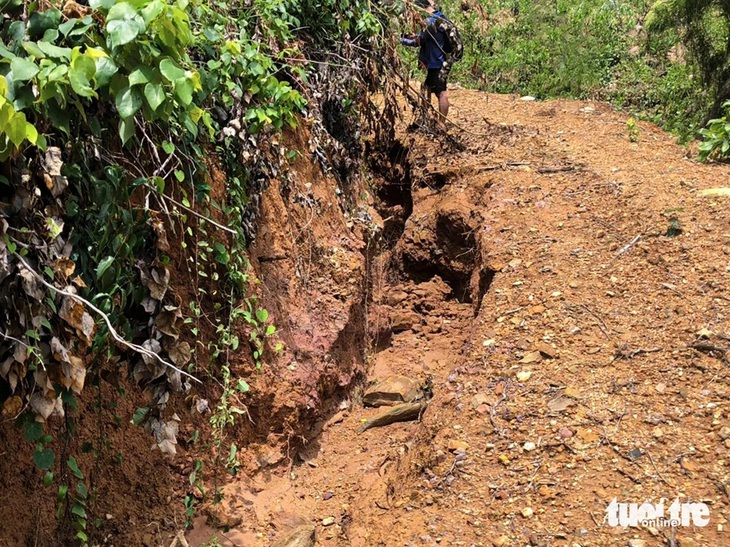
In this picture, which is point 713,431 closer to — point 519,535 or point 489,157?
point 519,535

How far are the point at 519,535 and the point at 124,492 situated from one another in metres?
1.68

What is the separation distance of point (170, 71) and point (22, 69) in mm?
368

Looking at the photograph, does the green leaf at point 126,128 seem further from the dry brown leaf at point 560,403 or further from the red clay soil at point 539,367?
the dry brown leaf at point 560,403

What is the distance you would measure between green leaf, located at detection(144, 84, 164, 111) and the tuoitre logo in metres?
2.12

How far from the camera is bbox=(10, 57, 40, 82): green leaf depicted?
1.54m

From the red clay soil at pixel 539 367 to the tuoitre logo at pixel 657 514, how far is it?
3 centimetres

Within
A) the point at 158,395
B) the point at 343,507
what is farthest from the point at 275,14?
the point at 343,507

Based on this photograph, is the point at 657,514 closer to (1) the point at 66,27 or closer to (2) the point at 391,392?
(2) the point at 391,392

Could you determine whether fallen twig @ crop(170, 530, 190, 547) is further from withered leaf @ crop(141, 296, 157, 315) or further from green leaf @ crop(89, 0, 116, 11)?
green leaf @ crop(89, 0, 116, 11)

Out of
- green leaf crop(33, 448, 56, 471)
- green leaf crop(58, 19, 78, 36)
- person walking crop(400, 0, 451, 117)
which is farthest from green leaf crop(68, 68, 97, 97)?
person walking crop(400, 0, 451, 117)

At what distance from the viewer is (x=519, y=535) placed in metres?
2.30

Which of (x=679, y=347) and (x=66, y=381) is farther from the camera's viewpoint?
(x=679, y=347)

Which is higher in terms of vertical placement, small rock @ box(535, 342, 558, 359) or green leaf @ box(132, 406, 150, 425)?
small rock @ box(535, 342, 558, 359)

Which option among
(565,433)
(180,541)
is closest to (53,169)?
(180,541)
